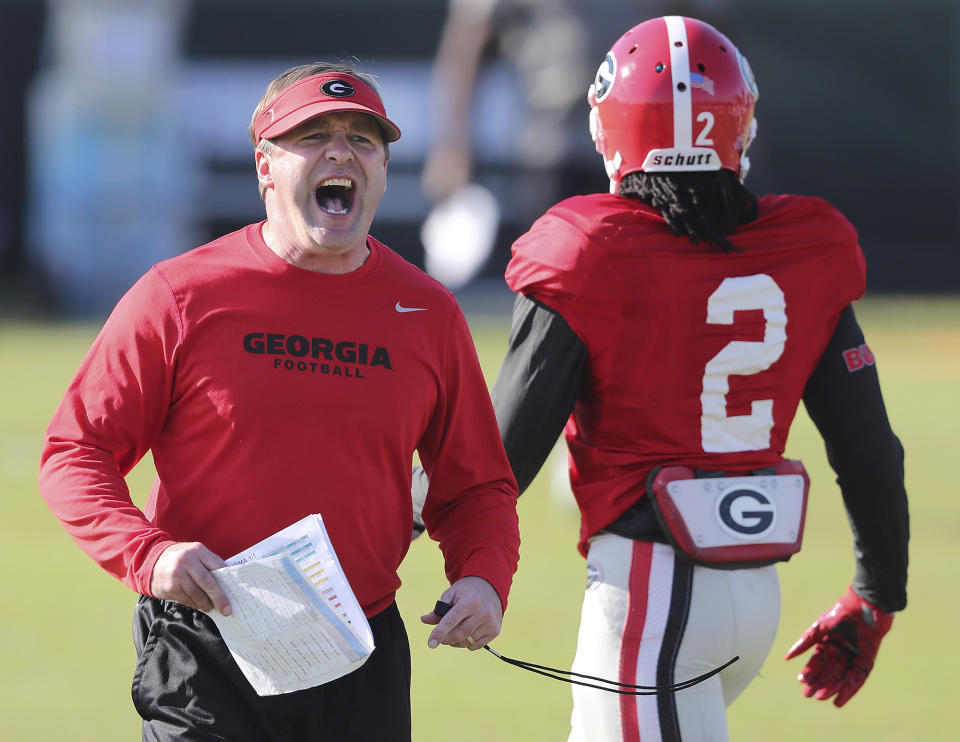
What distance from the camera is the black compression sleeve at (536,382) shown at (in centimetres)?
337

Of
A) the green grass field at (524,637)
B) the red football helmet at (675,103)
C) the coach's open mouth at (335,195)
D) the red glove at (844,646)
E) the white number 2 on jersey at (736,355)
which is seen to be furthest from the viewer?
the green grass field at (524,637)

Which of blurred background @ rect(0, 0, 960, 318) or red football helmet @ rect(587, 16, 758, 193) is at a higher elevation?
blurred background @ rect(0, 0, 960, 318)

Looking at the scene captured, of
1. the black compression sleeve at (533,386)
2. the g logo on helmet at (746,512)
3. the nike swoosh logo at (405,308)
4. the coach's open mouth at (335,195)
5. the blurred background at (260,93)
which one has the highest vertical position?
the blurred background at (260,93)

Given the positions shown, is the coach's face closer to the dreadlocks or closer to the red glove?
the dreadlocks

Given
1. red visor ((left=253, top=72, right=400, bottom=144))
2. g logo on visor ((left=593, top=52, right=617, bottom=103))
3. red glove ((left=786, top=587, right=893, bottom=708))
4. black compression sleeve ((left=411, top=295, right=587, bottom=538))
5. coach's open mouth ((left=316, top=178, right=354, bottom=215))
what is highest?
g logo on visor ((left=593, top=52, right=617, bottom=103))

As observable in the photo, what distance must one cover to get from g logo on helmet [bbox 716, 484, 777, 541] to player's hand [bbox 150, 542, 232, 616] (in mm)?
1096

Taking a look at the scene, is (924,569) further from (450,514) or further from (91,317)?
(91,317)

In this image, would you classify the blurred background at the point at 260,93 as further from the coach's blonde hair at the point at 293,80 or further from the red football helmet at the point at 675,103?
the coach's blonde hair at the point at 293,80

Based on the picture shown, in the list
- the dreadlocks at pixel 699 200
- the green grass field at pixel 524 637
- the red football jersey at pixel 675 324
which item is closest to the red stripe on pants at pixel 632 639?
the red football jersey at pixel 675 324

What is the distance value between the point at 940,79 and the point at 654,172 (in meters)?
19.0

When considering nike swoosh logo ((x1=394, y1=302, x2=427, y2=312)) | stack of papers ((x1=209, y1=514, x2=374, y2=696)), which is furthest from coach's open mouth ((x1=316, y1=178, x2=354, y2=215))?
stack of papers ((x1=209, y1=514, x2=374, y2=696))

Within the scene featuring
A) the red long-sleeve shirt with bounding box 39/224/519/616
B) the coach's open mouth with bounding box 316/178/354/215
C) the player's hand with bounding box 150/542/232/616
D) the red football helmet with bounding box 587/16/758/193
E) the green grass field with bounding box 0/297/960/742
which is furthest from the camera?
the green grass field with bounding box 0/297/960/742

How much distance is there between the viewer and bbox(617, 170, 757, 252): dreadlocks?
11.1 feet

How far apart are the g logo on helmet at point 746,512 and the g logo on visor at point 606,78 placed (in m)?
0.96
